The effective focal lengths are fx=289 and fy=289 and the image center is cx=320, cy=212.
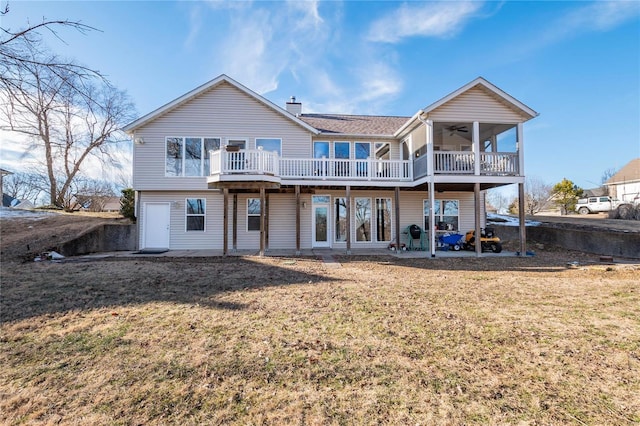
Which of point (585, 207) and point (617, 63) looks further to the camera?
point (585, 207)

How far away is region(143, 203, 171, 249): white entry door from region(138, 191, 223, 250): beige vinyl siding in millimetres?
147

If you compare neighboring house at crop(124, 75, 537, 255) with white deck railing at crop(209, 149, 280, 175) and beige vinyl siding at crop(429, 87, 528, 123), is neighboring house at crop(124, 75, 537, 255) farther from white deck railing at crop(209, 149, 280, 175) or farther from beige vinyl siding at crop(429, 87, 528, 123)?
white deck railing at crop(209, 149, 280, 175)

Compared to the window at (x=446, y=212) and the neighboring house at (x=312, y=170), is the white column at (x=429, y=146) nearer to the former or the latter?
the neighboring house at (x=312, y=170)

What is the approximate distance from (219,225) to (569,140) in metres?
33.1

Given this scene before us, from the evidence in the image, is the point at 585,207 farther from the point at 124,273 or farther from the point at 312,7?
the point at 124,273

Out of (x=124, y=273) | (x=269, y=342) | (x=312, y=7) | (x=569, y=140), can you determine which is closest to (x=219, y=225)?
(x=124, y=273)

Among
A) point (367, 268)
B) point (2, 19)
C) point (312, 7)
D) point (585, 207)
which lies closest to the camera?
point (2, 19)

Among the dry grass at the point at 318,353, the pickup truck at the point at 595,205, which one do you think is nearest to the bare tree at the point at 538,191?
the pickup truck at the point at 595,205

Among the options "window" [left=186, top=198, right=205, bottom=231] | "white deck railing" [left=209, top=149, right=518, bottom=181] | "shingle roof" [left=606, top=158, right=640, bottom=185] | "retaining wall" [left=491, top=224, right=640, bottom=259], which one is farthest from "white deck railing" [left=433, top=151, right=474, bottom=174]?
"shingle roof" [left=606, top=158, right=640, bottom=185]

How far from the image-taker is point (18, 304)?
15.9 ft

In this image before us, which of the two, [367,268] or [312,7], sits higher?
[312,7]

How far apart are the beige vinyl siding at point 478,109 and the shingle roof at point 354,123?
10.4ft

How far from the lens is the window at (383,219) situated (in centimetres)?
1380

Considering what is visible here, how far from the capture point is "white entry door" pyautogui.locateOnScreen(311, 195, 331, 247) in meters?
13.5
